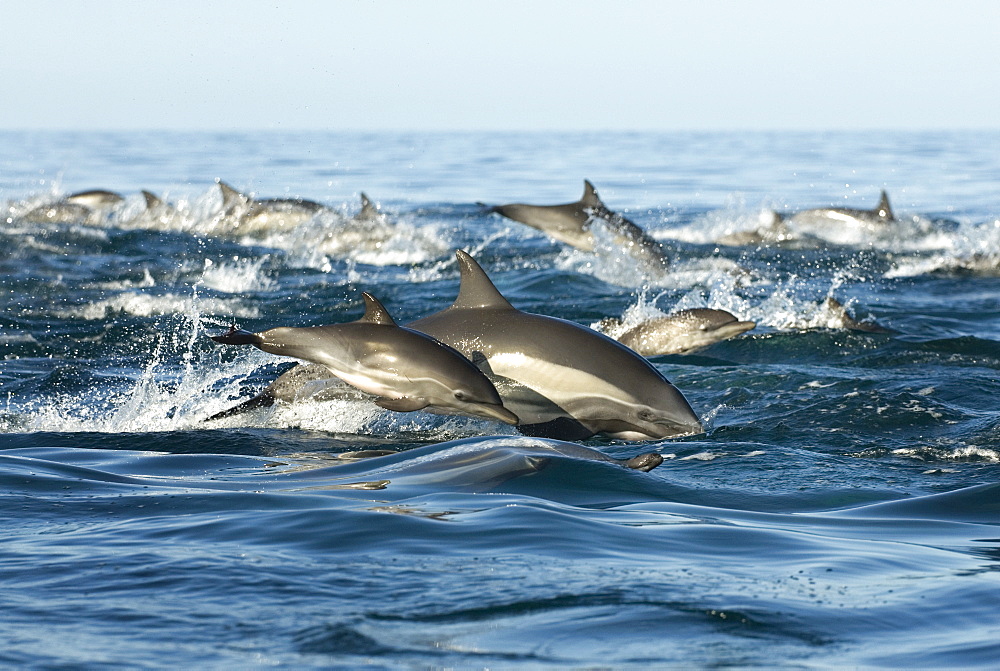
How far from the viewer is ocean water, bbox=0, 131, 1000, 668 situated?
3.93 meters

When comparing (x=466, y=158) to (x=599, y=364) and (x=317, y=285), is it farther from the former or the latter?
(x=599, y=364)

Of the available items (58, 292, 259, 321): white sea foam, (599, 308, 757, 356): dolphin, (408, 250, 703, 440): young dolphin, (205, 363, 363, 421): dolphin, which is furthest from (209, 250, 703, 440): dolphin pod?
(58, 292, 259, 321): white sea foam

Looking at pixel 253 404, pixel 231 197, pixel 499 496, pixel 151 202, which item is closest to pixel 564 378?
pixel 499 496

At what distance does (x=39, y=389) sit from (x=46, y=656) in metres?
6.43

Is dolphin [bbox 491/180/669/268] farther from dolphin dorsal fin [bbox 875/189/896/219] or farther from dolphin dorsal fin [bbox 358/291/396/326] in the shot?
dolphin dorsal fin [bbox 358/291/396/326]

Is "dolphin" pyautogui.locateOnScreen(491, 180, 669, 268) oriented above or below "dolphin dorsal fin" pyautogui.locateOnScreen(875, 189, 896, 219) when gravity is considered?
below

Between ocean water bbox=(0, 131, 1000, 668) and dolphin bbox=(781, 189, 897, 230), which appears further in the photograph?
dolphin bbox=(781, 189, 897, 230)

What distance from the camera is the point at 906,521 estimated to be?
583 centimetres

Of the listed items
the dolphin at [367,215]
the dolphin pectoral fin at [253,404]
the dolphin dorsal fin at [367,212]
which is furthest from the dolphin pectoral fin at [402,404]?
the dolphin dorsal fin at [367,212]

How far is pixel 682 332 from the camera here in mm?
10695

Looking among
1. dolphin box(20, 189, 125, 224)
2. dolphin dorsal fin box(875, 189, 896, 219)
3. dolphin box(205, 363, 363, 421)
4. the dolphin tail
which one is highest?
dolphin dorsal fin box(875, 189, 896, 219)

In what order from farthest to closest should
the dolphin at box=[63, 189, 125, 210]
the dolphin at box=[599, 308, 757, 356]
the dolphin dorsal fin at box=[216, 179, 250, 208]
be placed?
1. the dolphin at box=[63, 189, 125, 210]
2. the dolphin dorsal fin at box=[216, 179, 250, 208]
3. the dolphin at box=[599, 308, 757, 356]

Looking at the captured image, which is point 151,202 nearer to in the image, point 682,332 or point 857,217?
point 857,217

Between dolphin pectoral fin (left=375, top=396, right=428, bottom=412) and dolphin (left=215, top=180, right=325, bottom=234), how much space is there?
15500mm
